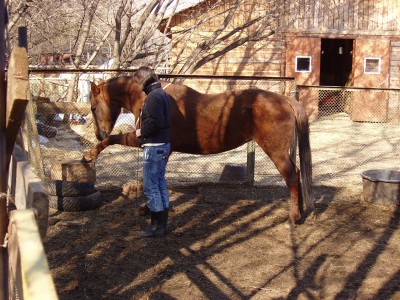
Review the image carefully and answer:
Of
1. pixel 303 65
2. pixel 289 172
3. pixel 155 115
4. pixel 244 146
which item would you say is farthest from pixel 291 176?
pixel 303 65

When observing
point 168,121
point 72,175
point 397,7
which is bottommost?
point 72,175

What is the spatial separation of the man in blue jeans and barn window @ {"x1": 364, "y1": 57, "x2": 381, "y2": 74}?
1271 centimetres

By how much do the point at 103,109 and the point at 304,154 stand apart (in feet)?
8.28

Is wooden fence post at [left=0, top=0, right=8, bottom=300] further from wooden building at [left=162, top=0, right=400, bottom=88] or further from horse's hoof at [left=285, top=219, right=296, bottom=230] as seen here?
wooden building at [left=162, top=0, right=400, bottom=88]

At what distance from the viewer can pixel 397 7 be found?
15977mm

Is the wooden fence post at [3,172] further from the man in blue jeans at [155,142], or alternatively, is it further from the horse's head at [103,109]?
the horse's head at [103,109]

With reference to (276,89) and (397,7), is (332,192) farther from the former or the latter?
(397,7)

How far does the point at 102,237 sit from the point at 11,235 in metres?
3.88

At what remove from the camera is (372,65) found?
16.6m

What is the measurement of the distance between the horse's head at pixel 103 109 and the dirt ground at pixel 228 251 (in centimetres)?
101

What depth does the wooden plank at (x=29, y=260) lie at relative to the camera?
1147mm

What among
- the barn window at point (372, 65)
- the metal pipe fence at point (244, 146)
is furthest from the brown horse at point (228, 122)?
the barn window at point (372, 65)

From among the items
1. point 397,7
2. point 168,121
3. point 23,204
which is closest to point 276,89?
point 397,7

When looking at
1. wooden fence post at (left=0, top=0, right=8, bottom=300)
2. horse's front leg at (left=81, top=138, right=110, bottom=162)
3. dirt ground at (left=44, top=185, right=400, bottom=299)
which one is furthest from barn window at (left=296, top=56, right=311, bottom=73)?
wooden fence post at (left=0, top=0, right=8, bottom=300)
